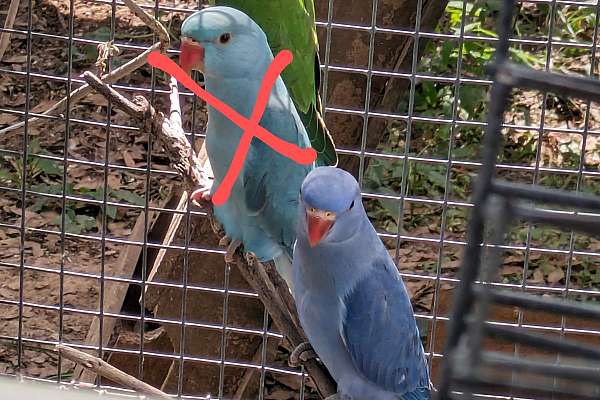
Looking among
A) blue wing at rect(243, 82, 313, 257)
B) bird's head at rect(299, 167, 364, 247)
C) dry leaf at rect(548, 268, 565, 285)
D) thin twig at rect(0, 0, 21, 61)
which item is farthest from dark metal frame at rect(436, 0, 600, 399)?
dry leaf at rect(548, 268, 565, 285)

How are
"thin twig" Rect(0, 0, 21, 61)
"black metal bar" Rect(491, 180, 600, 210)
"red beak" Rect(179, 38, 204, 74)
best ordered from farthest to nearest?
1. "thin twig" Rect(0, 0, 21, 61)
2. "red beak" Rect(179, 38, 204, 74)
3. "black metal bar" Rect(491, 180, 600, 210)

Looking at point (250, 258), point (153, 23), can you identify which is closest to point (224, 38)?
point (153, 23)

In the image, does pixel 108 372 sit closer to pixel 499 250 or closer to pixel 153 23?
pixel 153 23

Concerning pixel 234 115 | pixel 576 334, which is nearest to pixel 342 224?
pixel 234 115

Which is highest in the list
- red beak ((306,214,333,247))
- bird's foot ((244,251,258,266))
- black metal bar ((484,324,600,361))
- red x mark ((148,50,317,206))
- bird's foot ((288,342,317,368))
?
red x mark ((148,50,317,206))

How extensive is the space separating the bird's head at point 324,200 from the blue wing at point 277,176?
0.69 ft

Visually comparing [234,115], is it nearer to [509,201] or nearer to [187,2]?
[509,201]

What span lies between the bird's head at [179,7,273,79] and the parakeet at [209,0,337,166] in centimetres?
20

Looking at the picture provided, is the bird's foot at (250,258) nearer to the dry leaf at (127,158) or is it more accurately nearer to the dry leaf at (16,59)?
the dry leaf at (127,158)

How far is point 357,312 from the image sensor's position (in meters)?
1.39

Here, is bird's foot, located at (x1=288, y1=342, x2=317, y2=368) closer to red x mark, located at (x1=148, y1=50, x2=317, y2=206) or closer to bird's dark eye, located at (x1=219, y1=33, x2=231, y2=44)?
red x mark, located at (x1=148, y1=50, x2=317, y2=206)

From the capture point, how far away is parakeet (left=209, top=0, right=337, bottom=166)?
5.38 ft

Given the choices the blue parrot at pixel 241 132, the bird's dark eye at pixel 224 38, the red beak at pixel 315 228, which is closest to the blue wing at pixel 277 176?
the blue parrot at pixel 241 132

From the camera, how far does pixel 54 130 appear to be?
2.86 m
